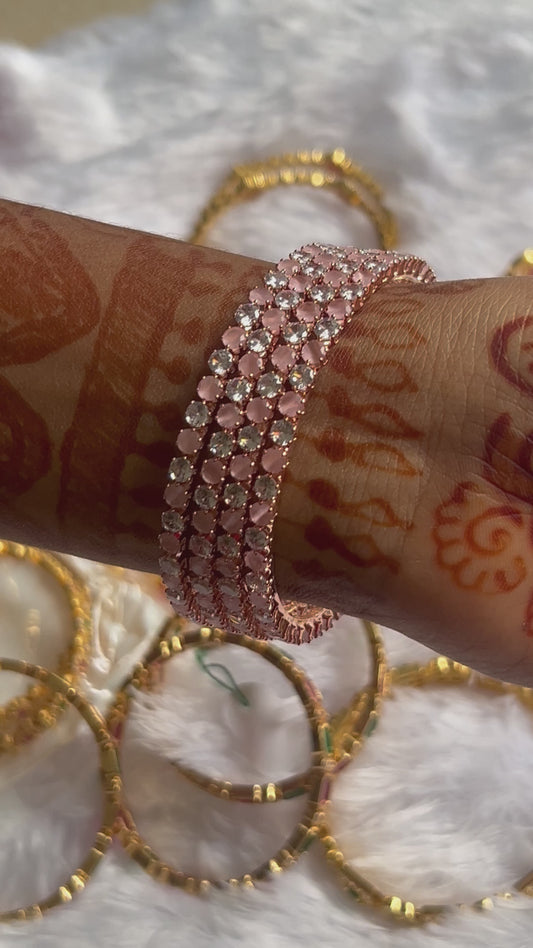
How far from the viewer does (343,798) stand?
0.83m

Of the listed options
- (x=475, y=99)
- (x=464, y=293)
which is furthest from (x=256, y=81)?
(x=464, y=293)

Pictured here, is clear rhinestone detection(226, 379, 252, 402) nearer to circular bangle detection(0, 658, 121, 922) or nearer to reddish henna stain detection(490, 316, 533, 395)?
reddish henna stain detection(490, 316, 533, 395)

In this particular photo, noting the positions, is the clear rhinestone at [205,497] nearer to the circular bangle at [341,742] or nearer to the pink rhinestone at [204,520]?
the pink rhinestone at [204,520]

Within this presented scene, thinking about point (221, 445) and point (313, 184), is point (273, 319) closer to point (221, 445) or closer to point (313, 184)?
point (221, 445)

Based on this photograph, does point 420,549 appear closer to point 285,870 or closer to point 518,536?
point 518,536

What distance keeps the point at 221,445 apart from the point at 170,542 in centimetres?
7

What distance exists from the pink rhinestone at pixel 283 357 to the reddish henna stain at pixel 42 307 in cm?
12

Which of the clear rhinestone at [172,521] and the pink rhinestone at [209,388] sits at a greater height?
the pink rhinestone at [209,388]

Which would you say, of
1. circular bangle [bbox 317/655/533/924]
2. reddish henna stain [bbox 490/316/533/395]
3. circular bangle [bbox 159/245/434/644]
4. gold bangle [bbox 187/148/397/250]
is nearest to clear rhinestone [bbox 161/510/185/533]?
circular bangle [bbox 159/245/434/644]

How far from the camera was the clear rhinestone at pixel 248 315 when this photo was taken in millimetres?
567

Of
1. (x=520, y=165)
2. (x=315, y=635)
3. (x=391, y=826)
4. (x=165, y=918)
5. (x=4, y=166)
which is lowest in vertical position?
(x=165, y=918)

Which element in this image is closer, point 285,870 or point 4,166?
point 285,870

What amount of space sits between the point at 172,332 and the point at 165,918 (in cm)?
50

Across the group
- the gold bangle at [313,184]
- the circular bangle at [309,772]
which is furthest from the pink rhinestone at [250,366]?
the gold bangle at [313,184]
